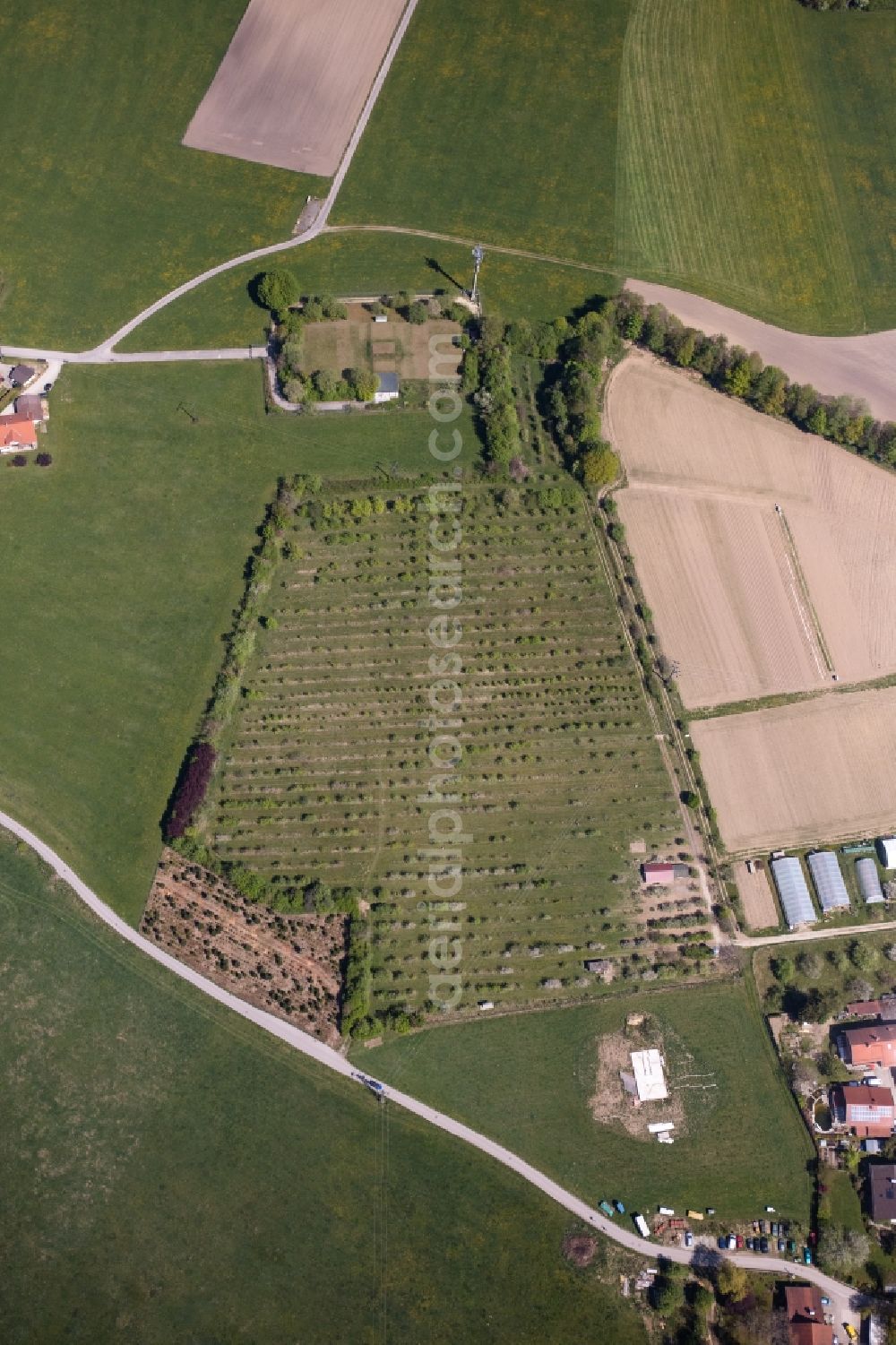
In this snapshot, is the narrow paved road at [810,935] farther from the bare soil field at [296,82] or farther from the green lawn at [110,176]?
the bare soil field at [296,82]

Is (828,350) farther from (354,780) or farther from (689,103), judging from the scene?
(354,780)

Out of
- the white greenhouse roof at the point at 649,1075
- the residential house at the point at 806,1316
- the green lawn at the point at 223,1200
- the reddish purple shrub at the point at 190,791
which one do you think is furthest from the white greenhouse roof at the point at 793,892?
the reddish purple shrub at the point at 190,791

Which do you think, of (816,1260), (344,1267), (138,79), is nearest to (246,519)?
(138,79)

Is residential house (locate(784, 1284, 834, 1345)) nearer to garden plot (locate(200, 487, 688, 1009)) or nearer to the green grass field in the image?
garden plot (locate(200, 487, 688, 1009))

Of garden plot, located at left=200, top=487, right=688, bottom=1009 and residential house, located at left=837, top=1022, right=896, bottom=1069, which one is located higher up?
garden plot, located at left=200, top=487, right=688, bottom=1009

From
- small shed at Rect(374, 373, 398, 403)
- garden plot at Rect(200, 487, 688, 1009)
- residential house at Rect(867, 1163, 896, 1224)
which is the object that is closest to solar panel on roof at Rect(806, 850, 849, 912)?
garden plot at Rect(200, 487, 688, 1009)
